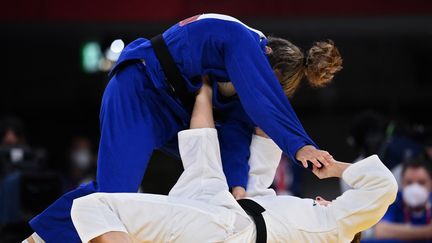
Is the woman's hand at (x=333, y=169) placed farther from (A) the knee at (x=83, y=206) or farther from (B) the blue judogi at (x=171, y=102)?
(A) the knee at (x=83, y=206)

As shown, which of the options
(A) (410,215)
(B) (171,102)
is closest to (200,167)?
(B) (171,102)

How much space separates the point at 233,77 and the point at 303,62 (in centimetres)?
31

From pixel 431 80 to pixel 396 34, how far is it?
5.15 feet

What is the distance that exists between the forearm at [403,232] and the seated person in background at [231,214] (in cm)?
224

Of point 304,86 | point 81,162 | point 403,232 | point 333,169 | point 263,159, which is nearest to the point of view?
point 333,169

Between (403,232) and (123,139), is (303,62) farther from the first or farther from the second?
(403,232)

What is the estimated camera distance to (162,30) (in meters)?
7.96

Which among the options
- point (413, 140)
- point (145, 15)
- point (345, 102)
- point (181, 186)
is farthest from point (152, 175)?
point (181, 186)

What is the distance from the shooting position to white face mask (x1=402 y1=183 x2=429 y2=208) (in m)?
4.75

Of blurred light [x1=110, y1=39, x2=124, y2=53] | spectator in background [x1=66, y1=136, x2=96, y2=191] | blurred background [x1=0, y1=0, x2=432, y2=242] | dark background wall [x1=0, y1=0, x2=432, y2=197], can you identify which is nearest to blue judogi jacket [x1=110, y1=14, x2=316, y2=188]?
blurred background [x1=0, y1=0, x2=432, y2=242]

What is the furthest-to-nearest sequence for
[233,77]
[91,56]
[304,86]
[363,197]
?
1. [304,86]
2. [91,56]
3. [233,77]
4. [363,197]

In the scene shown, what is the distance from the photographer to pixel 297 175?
6.77 metres

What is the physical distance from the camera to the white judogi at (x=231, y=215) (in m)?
2.28

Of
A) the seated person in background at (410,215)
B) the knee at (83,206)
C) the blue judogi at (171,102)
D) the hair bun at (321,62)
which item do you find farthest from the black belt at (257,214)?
the seated person in background at (410,215)
